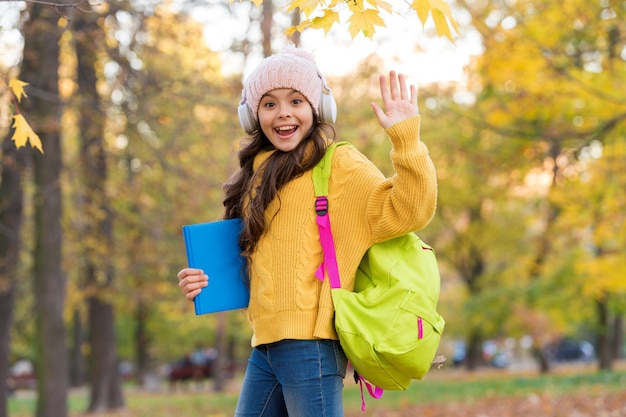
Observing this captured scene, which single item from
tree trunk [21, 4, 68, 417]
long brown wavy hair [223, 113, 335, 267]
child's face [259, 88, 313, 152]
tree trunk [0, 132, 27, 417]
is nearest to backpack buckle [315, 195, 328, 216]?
long brown wavy hair [223, 113, 335, 267]

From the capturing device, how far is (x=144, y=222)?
1266 centimetres

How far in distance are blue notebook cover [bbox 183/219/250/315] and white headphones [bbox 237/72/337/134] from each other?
0.38 m

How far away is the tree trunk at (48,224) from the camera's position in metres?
8.88

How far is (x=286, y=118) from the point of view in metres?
2.88

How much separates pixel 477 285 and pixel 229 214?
71.6 ft

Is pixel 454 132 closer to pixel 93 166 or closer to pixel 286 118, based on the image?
pixel 93 166

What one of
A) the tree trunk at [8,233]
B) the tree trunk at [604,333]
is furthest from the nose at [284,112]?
the tree trunk at [604,333]

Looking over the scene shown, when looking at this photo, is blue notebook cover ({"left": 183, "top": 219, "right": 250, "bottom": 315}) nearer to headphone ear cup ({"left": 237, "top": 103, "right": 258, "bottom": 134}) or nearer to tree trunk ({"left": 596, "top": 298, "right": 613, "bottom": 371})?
headphone ear cup ({"left": 237, "top": 103, "right": 258, "bottom": 134})

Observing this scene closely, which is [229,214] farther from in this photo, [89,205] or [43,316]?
[89,205]

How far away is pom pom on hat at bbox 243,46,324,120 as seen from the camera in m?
2.89

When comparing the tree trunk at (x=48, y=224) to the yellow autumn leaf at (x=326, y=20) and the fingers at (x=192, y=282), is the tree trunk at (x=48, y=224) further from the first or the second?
the fingers at (x=192, y=282)

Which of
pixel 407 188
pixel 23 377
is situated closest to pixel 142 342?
pixel 23 377

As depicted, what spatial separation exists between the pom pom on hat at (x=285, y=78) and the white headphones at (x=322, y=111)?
0.09ft

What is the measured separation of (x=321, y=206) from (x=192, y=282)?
1.85ft
